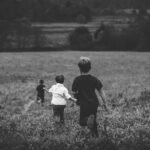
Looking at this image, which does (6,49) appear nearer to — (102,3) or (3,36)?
(3,36)

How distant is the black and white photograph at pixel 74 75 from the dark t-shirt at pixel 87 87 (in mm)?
19

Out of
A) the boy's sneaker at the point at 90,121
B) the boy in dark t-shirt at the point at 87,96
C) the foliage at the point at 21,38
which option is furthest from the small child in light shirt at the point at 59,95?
the foliage at the point at 21,38

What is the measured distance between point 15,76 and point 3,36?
64.3m

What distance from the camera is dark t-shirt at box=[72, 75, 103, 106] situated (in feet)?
22.9

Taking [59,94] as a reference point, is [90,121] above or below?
below

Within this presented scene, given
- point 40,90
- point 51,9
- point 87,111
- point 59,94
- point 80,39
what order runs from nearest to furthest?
1. point 87,111
2. point 59,94
3. point 40,90
4. point 80,39
5. point 51,9

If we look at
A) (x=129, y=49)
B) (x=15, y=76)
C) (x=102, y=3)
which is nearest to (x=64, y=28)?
(x=129, y=49)

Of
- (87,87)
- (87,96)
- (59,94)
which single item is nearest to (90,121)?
(87,96)

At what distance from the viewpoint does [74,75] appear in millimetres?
42375

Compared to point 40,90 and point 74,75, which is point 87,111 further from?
point 74,75

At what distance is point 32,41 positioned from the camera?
103 meters

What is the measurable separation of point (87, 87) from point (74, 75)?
116 ft

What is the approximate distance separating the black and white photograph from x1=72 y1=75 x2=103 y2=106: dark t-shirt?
19 millimetres

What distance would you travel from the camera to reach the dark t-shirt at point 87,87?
6988 mm
